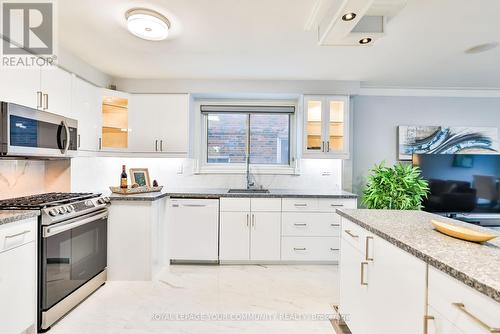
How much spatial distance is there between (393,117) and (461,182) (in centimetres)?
117

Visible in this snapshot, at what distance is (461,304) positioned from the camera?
0.91m

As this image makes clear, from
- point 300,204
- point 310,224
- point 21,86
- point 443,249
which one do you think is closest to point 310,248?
point 310,224

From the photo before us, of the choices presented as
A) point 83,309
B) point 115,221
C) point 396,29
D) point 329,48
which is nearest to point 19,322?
point 83,309

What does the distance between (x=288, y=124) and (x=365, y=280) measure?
9.02 feet

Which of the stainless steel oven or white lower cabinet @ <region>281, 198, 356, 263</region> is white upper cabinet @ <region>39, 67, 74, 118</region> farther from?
white lower cabinet @ <region>281, 198, 356, 263</region>

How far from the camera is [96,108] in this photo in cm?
314

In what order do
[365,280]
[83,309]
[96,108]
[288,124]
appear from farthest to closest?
[288,124] < [96,108] < [83,309] < [365,280]

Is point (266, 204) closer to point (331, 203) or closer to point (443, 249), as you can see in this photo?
point (331, 203)

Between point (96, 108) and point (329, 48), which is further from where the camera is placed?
point (96, 108)

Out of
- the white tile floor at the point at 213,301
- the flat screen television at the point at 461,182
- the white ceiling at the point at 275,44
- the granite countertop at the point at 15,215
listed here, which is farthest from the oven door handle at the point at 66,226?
the flat screen television at the point at 461,182

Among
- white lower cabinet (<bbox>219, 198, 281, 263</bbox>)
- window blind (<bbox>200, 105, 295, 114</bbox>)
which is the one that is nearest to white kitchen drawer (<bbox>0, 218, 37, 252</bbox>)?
white lower cabinet (<bbox>219, 198, 281, 263</bbox>)

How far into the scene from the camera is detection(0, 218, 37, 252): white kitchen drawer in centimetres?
166

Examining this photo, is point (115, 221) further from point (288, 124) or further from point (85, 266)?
point (288, 124)

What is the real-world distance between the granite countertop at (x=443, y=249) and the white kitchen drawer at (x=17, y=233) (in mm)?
2148
